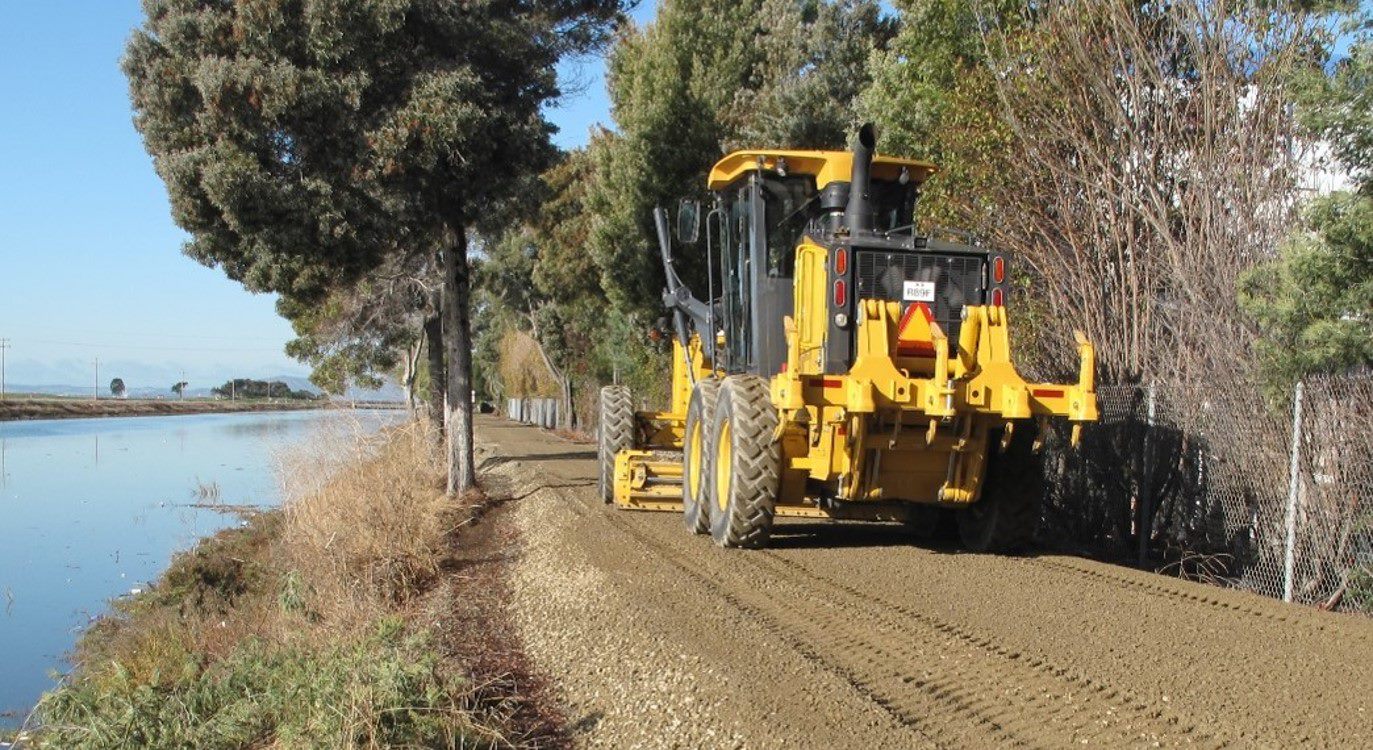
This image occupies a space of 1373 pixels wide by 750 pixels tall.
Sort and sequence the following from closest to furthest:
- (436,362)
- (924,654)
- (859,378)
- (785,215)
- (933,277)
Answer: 1. (924,654)
2. (859,378)
3. (933,277)
4. (785,215)
5. (436,362)

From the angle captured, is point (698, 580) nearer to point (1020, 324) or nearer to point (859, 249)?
point (859, 249)

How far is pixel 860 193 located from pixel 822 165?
93 centimetres

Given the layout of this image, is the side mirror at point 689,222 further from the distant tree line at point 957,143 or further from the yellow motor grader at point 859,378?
the distant tree line at point 957,143

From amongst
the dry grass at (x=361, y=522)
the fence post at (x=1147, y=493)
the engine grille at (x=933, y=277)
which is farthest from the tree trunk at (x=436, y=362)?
the fence post at (x=1147, y=493)

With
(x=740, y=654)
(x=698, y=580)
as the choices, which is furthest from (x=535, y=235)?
(x=740, y=654)

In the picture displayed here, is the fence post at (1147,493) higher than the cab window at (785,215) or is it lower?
lower

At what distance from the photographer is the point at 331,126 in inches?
603

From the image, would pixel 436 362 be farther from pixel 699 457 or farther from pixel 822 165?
pixel 822 165

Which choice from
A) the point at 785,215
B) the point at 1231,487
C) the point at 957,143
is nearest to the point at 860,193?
the point at 785,215

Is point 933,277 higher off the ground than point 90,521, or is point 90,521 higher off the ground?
point 933,277

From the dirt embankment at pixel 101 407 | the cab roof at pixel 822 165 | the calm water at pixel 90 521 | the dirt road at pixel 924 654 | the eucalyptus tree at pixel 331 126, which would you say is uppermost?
the eucalyptus tree at pixel 331 126

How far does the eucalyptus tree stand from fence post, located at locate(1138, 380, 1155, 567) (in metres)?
9.11

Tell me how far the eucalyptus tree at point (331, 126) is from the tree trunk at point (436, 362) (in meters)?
5.92

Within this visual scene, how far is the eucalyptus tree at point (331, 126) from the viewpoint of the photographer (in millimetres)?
14828
